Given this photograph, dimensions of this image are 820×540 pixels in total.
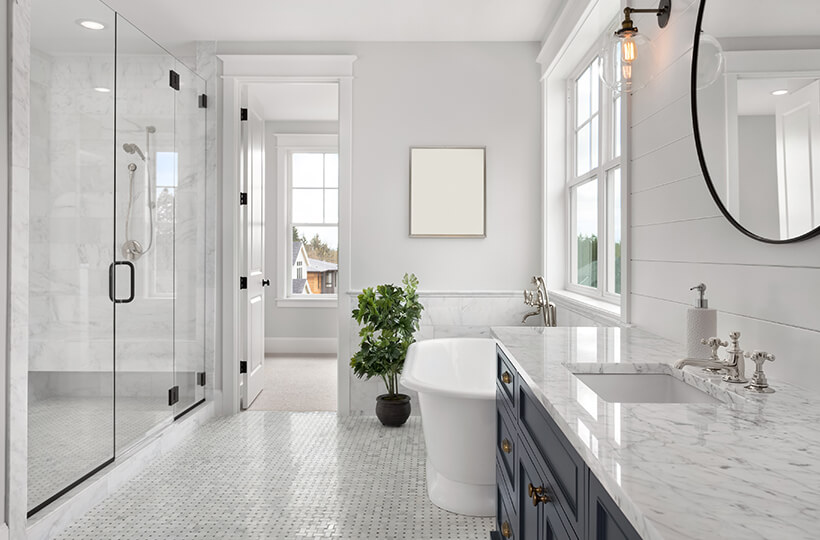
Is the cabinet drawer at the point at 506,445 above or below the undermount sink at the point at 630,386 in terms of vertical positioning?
below

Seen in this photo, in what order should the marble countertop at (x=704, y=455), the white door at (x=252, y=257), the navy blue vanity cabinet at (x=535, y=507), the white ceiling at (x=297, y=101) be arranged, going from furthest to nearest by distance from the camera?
the white ceiling at (x=297, y=101), the white door at (x=252, y=257), the navy blue vanity cabinet at (x=535, y=507), the marble countertop at (x=704, y=455)

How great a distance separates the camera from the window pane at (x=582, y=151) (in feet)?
11.1

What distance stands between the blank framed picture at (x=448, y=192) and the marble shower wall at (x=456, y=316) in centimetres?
44

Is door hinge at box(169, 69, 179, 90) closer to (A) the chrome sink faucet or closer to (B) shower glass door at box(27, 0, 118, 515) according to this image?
(B) shower glass door at box(27, 0, 118, 515)

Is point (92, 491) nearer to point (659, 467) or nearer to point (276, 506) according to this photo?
point (276, 506)

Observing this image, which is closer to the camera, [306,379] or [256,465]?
[256,465]

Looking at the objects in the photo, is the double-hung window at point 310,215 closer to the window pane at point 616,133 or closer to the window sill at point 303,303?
the window sill at point 303,303

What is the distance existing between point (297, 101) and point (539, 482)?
4707 millimetres

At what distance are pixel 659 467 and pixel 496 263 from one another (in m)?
3.15

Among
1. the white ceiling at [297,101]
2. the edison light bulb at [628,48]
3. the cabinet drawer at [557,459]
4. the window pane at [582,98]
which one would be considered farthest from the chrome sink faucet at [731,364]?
Answer: the white ceiling at [297,101]

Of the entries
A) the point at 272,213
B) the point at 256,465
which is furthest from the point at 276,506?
the point at 272,213

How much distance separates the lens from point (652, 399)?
1.42m

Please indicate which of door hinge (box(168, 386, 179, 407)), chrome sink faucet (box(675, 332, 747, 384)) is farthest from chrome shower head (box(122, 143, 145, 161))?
chrome sink faucet (box(675, 332, 747, 384))

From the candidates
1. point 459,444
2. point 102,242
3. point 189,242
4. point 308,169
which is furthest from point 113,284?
point 308,169
